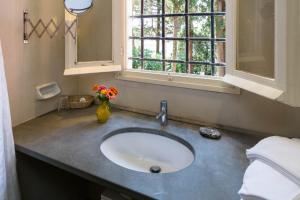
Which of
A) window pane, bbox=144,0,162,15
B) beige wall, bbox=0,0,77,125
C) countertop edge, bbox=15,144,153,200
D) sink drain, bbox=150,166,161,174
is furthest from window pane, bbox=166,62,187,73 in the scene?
countertop edge, bbox=15,144,153,200

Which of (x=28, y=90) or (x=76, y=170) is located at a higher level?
(x=28, y=90)

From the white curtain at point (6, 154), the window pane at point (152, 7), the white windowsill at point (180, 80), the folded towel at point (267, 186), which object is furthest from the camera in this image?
the window pane at point (152, 7)

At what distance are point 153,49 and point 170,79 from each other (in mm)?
267

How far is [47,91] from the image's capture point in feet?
5.10

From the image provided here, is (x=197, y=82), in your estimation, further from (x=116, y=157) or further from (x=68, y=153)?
(x=68, y=153)

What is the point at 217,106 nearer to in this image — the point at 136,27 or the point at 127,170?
the point at 127,170

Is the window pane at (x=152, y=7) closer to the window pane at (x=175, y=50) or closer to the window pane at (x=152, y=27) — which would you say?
the window pane at (x=152, y=27)

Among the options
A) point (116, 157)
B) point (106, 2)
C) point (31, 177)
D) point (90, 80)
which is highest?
point (106, 2)

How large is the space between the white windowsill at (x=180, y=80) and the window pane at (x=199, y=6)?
0.38 metres

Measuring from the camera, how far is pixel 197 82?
1.37 m

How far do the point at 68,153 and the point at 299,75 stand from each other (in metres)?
0.93

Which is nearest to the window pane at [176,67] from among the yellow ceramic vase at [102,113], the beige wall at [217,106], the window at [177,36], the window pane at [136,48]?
the window at [177,36]

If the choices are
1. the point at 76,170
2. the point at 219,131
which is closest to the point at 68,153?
the point at 76,170

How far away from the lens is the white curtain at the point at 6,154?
1.08 m
